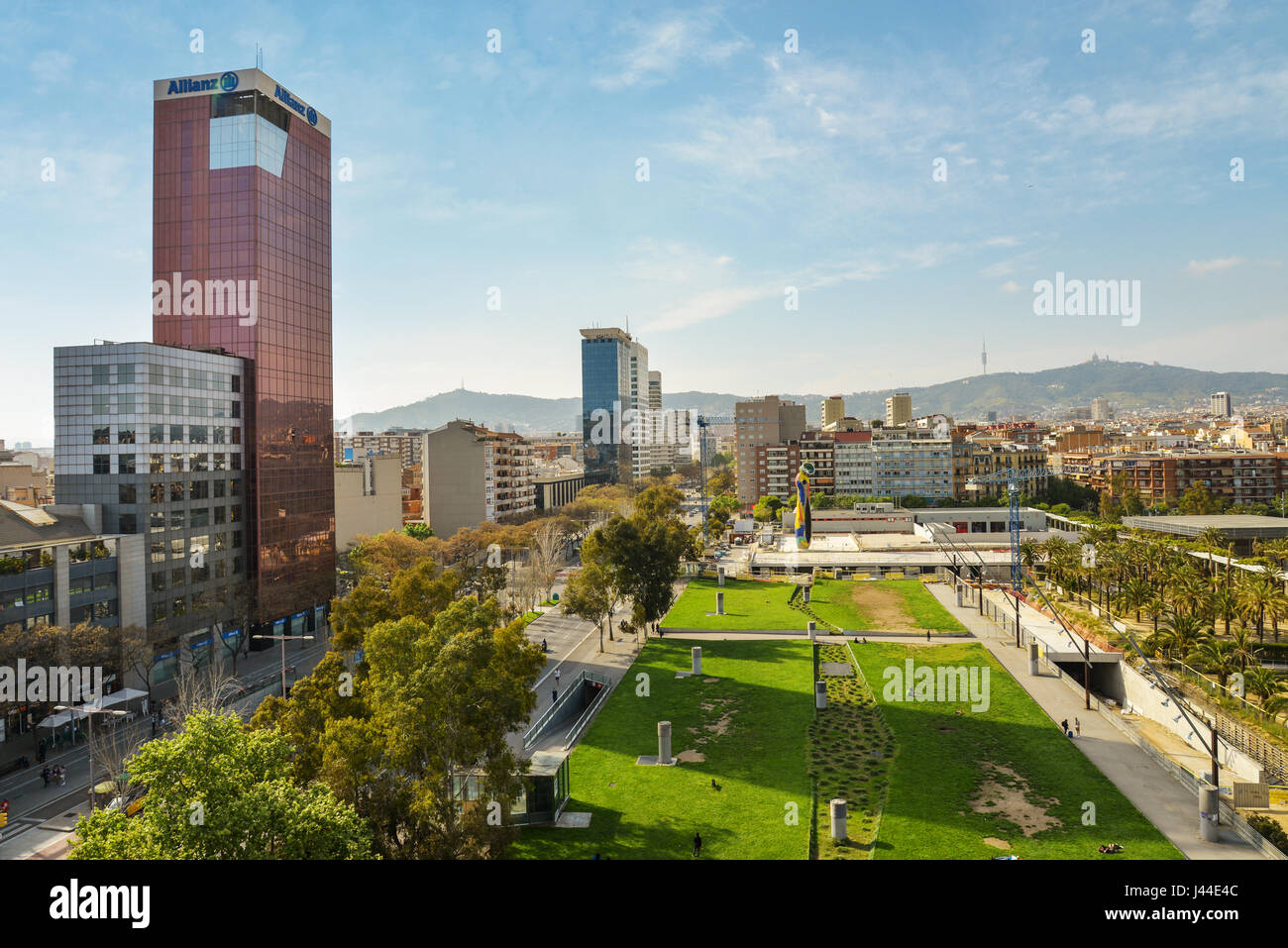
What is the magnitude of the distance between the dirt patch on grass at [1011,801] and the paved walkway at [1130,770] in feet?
10.9

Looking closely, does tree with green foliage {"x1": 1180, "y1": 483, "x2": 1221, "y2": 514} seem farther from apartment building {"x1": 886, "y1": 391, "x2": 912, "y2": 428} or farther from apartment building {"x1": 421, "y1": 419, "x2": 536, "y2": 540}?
apartment building {"x1": 886, "y1": 391, "x2": 912, "y2": 428}

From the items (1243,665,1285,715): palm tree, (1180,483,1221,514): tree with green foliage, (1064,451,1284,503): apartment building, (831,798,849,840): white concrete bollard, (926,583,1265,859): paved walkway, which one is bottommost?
(926,583,1265,859): paved walkway

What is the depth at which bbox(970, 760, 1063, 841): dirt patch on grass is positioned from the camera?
82.2 feet

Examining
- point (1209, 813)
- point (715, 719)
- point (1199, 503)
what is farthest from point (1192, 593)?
point (1199, 503)

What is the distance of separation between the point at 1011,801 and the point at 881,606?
34063mm

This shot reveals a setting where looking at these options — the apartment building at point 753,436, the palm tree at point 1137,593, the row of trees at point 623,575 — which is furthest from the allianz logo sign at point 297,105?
the apartment building at point 753,436

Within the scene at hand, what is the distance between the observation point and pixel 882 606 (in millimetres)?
60188

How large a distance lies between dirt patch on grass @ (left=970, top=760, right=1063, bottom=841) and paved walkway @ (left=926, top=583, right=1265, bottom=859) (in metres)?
3.32

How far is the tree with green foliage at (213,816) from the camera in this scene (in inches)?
557

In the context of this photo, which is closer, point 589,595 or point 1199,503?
point 589,595

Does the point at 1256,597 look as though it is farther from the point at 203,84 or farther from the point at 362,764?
the point at 203,84

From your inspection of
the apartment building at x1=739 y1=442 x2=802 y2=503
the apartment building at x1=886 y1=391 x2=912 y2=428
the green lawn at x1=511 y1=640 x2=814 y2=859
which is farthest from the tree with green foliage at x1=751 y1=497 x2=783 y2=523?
the apartment building at x1=886 y1=391 x2=912 y2=428

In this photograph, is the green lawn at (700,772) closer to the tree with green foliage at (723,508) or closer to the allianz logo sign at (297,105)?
the allianz logo sign at (297,105)
